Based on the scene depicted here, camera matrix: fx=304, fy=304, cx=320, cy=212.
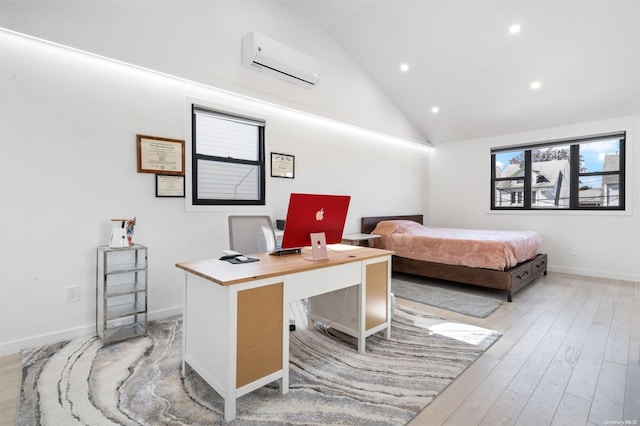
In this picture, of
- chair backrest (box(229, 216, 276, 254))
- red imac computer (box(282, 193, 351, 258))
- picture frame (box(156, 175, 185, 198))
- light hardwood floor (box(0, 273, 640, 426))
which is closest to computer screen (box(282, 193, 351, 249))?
red imac computer (box(282, 193, 351, 258))

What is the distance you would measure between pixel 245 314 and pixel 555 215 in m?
5.50

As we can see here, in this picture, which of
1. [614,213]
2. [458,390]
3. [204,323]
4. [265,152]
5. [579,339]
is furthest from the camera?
[614,213]

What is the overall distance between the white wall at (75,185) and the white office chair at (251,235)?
744 millimetres

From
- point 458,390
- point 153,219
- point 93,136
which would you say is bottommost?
point 458,390

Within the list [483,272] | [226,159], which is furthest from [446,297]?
[226,159]

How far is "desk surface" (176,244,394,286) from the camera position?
161cm

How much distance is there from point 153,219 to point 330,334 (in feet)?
6.50

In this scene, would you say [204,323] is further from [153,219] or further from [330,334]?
[153,219]

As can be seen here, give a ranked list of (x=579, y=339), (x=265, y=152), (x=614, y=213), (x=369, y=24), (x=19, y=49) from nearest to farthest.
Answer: (x=19, y=49) → (x=579, y=339) → (x=265, y=152) → (x=369, y=24) → (x=614, y=213)

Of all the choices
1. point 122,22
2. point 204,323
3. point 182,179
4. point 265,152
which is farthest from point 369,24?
point 204,323

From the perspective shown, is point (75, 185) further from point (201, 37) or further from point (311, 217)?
point (311, 217)

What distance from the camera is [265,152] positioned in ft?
12.3

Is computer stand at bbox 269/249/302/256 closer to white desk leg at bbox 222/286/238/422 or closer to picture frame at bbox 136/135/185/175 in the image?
white desk leg at bbox 222/286/238/422

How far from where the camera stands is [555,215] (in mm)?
5027
